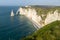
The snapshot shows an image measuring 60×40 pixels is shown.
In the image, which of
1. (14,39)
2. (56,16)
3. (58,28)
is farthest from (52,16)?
(58,28)

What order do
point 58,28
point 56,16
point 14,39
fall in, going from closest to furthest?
point 58,28 < point 14,39 < point 56,16

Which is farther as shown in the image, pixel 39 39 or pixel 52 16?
pixel 52 16

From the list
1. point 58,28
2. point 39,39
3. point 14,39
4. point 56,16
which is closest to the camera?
point 39,39

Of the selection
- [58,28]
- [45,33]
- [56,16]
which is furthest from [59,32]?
[56,16]

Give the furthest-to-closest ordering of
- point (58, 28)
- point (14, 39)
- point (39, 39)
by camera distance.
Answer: point (14, 39), point (58, 28), point (39, 39)

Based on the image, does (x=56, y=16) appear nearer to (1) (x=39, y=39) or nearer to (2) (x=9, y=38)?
(2) (x=9, y=38)

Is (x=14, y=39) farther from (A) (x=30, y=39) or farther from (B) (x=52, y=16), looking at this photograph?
(A) (x=30, y=39)

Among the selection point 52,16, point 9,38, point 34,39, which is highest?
point 34,39

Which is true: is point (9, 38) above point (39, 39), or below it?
below

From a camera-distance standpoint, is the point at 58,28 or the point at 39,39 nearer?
the point at 39,39
